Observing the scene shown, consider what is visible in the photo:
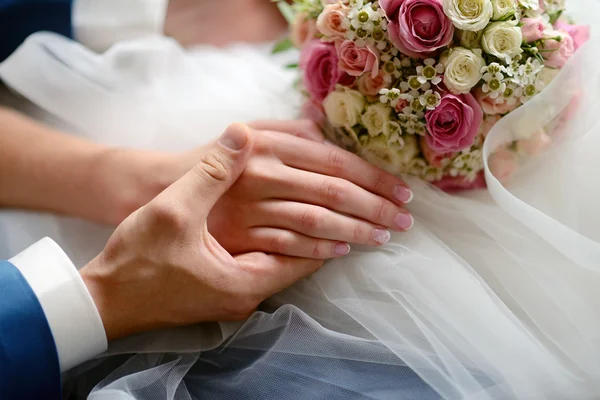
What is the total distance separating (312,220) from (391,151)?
15 cm

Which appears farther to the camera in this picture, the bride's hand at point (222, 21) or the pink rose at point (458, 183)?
the bride's hand at point (222, 21)

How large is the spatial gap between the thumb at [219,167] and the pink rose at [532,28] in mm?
382

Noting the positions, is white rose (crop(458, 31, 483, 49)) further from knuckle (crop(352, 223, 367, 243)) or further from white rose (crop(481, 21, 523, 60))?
knuckle (crop(352, 223, 367, 243))

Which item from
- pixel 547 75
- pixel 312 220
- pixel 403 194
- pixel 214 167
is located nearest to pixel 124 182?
pixel 214 167

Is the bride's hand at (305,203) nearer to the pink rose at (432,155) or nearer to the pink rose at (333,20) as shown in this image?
the pink rose at (432,155)

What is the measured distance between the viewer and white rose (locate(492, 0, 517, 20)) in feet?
2.48

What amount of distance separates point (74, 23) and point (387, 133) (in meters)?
0.73

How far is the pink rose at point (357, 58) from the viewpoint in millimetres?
799

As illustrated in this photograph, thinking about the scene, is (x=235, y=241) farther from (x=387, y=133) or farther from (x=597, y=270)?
(x=597, y=270)

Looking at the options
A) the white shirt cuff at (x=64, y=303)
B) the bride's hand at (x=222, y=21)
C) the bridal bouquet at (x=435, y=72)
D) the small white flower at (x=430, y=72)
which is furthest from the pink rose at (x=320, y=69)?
the bride's hand at (x=222, y=21)

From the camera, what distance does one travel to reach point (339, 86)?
852mm

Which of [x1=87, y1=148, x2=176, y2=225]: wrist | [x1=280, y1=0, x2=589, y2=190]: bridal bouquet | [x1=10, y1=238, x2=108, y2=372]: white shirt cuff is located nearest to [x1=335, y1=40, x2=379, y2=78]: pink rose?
[x1=280, y1=0, x2=589, y2=190]: bridal bouquet

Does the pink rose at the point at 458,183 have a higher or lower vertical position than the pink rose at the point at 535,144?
lower

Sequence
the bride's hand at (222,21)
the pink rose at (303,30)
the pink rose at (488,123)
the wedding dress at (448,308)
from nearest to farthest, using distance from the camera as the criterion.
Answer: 1. the wedding dress at (448,308)
2. the pink rose at (488,123)
3. the pink rose at (303,30)
4. the bride's hand at (222,21)
